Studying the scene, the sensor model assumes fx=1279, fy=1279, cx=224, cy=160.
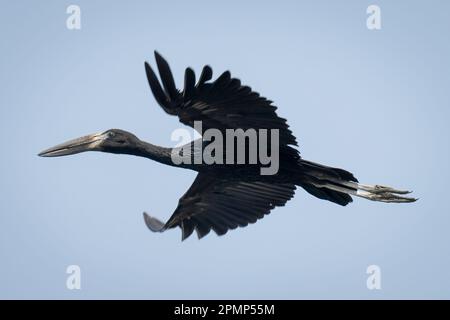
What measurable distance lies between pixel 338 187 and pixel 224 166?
151 centimetres

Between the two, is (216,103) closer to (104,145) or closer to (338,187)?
(104,145)

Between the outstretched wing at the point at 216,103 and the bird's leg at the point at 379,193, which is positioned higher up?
the outstretched wing at the point at 216,103

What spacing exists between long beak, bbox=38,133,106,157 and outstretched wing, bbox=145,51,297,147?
1438 mm

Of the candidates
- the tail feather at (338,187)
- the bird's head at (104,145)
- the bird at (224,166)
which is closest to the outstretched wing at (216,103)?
the bird at (224,166)

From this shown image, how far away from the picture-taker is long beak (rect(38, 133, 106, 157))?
16.6 metres

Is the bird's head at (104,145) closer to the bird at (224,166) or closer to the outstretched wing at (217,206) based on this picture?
the bird at (224,166)

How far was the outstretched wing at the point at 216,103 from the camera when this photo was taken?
49.8ft

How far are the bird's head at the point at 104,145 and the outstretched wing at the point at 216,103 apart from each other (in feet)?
3.64

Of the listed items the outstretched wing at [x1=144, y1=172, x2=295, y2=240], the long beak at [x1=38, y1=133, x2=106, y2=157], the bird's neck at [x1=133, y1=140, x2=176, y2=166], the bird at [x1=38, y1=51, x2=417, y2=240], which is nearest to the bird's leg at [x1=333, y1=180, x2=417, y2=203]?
the bird at [x1=38, y1=51, x2=417, y2=240]

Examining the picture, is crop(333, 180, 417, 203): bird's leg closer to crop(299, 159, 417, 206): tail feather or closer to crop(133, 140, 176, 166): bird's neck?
crop(299, 159, 417, 206): tail feather

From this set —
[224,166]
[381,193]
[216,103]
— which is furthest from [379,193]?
[216,103]
